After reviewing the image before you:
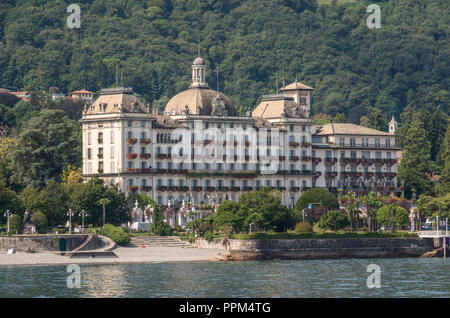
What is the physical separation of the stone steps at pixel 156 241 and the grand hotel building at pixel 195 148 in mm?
18089

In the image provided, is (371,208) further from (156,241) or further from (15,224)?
(15,224)

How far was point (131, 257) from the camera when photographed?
15088cm

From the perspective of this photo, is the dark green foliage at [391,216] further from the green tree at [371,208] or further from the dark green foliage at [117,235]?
the dark green foliage at [117,235]

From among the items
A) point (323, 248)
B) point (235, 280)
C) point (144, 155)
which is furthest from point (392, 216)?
point (235, 280)

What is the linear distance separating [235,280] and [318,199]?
190ft

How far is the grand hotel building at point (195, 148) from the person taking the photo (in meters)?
180

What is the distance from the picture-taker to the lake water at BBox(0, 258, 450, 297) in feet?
377

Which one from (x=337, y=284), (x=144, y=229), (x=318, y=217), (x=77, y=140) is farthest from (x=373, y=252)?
(x=77, y=140)

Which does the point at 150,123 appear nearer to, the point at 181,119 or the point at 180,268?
the point at 181,119

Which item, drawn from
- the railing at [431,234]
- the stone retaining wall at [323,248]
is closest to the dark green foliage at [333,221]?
the stone retaining wall at [323,248]

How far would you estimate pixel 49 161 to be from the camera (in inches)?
7126

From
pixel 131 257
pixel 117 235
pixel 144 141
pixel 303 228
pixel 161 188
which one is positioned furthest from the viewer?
pixel 161 188
